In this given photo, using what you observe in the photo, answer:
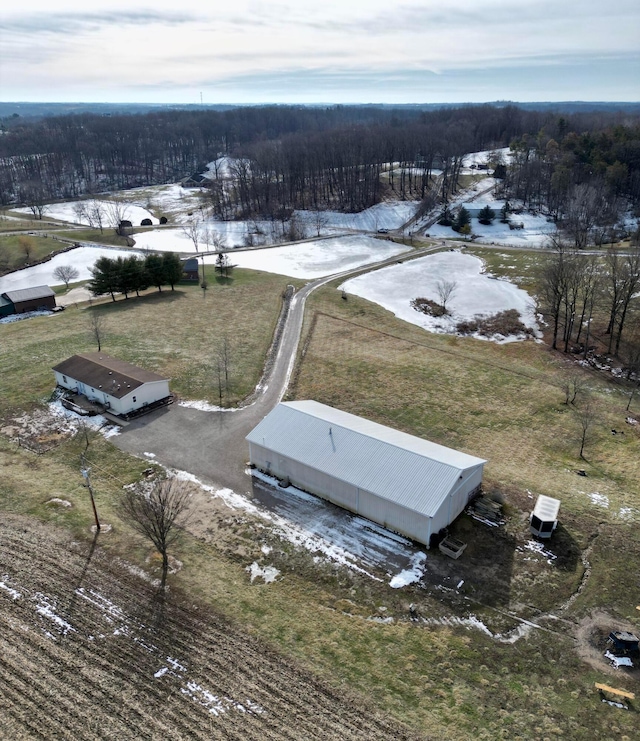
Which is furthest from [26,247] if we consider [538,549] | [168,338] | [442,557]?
[538,549]

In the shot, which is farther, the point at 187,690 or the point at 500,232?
the point at 500,232

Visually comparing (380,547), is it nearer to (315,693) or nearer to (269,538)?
(269,538)

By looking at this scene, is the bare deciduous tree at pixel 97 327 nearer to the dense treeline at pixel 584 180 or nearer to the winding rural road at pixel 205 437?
the winding rural road at pixel 205 437

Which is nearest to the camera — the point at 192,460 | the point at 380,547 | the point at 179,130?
the point at 380,547

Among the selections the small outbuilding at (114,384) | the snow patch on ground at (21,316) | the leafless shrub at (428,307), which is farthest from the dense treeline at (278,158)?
the small outbuilding at (114,384)

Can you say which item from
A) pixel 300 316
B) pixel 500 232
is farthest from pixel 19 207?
pixel 500 232

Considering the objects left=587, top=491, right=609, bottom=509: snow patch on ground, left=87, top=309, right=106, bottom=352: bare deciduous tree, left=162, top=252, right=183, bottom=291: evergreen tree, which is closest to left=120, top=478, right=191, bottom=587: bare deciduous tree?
left=587, top=491, right=609, bottom=509: snow patch on ground

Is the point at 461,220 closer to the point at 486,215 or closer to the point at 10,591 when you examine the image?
the point at 486,215
